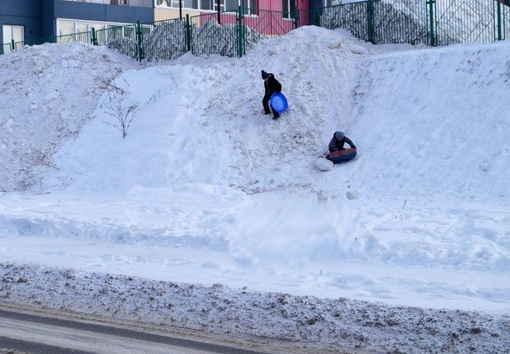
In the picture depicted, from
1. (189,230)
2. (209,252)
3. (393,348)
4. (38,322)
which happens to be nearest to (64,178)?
(189,230)

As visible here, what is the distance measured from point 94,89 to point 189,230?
1131 cm

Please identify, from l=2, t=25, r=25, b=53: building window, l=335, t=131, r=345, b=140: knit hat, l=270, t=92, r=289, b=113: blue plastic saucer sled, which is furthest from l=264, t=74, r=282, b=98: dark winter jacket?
l=2, t=25, r=25, b=53: building window

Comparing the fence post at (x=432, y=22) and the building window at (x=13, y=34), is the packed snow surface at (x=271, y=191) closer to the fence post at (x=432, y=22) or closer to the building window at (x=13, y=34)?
the fence post at (x=432, y=22)

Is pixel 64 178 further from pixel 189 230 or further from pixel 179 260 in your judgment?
pixel 179 260

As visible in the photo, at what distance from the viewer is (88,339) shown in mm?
7895

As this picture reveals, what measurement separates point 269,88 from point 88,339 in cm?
1354

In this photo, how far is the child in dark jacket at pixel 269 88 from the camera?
67.2 feet

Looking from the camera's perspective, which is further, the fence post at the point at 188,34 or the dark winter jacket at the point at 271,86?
the fence post at the point at 188,34

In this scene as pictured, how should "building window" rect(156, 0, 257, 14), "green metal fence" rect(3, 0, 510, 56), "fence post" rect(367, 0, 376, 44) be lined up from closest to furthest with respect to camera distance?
1. "green metal fence" rect(3, 0, 510, 56)
2. "fence post" rect(367, 0, 376, 44)
3. "building window" rect(156, 0, 257, 14)

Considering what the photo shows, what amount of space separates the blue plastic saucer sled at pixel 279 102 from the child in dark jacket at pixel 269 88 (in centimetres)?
8

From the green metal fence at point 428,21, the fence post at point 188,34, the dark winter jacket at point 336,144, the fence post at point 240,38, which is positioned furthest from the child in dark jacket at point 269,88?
the fence post at point 188,34

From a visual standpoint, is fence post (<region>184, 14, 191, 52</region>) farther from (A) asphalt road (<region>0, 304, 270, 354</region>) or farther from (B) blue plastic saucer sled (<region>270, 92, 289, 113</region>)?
(A) asphalt road (<region>0, 304, 270, 354</region>)

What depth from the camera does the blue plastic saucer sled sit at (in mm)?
20672

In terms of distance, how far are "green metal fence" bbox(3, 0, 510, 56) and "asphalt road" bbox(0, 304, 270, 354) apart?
16430 mm
